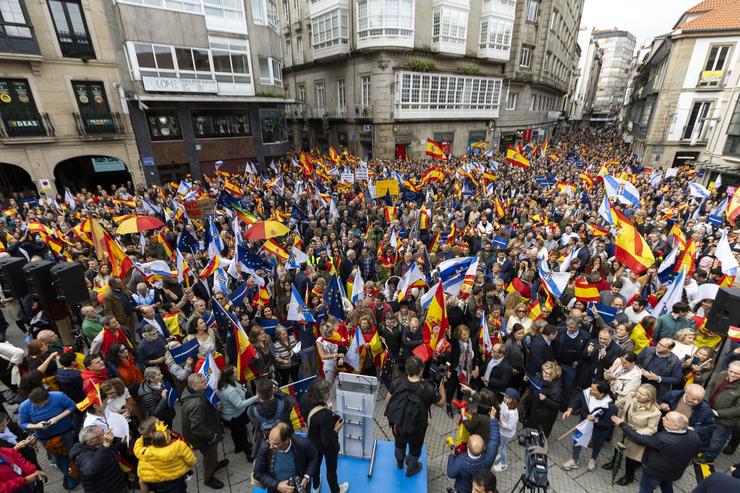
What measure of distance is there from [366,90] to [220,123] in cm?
1237

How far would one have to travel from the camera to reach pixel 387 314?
6637 mm

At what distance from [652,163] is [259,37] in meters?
33.8

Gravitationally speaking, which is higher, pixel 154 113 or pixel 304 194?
pixel 154 113

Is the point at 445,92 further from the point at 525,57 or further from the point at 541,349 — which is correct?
the point at 541,349

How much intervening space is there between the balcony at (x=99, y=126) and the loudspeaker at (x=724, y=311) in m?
26.7

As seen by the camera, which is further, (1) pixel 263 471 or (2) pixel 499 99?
(2) pixel 499 99

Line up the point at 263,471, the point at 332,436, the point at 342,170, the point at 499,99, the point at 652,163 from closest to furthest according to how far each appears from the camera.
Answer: the point at 263,471
the point at 332,436
the point at 342,170
the point at 652,163
the point at 499,99

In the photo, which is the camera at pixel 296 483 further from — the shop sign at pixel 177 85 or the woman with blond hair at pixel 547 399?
the shop sign at pixel 177 85

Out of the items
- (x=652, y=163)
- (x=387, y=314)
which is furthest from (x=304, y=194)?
(x=652, y=163)

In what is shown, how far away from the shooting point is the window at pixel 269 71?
25.6 meters

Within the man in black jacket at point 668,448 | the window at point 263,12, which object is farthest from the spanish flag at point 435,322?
the window at point 263,12

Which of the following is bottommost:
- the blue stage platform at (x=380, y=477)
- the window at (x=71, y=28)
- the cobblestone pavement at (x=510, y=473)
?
the cobblestone pavement at (x=510, y=473)

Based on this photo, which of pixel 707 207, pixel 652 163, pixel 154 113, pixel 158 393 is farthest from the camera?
pixel 652 163

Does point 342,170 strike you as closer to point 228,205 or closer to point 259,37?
point 228,205
